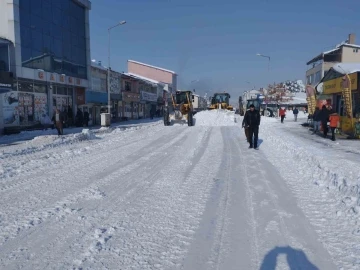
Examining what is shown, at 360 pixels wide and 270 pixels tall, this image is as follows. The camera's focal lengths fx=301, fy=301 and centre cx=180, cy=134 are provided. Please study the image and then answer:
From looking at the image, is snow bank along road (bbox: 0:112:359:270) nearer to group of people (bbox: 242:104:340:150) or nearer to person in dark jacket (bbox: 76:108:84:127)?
group of people (bbox: 242:104:340:150)

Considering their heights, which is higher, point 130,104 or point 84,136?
point 130,104

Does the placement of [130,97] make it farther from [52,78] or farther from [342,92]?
[342,92]

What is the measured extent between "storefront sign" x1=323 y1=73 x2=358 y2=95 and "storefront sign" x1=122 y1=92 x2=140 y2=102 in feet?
89.2

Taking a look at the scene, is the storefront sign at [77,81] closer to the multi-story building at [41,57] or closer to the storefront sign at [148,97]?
the multi-story building at [41,57]

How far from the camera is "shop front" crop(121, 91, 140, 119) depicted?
42.8m

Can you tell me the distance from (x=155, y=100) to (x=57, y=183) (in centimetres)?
5267

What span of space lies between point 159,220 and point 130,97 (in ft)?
135

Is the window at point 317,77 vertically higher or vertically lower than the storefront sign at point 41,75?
higher

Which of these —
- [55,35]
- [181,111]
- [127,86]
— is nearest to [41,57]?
[55,35]

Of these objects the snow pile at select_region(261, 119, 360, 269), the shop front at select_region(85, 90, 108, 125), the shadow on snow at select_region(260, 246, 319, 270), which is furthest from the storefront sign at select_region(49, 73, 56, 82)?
the shadow on snow at select_region(260, 246, 319, 270)

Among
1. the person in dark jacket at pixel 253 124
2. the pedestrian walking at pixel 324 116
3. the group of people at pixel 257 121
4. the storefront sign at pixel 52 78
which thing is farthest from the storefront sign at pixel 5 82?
the pedestrian walking at pixel 324 116

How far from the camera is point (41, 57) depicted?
A: 23.5m

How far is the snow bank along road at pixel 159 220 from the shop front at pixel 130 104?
35570mm

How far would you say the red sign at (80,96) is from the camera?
30.4m
